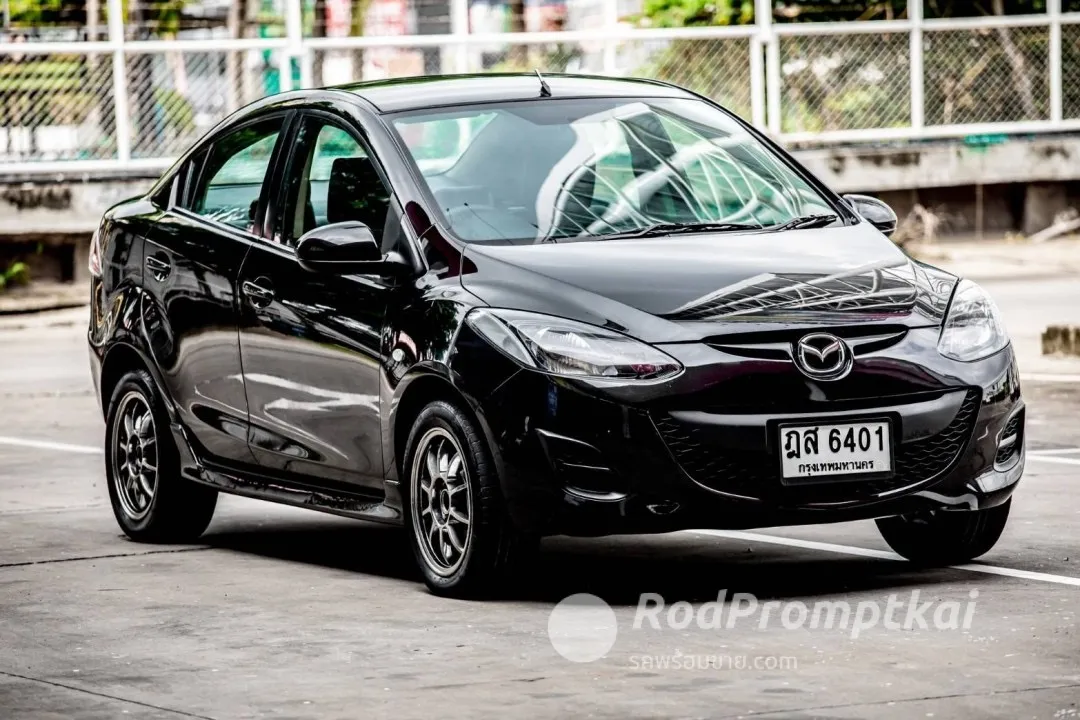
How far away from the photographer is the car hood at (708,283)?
7.23 meters

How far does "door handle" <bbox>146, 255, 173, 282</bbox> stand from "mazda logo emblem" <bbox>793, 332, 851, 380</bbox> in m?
3.05

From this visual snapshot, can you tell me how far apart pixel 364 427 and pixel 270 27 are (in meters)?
17.0

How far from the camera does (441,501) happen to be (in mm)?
7684

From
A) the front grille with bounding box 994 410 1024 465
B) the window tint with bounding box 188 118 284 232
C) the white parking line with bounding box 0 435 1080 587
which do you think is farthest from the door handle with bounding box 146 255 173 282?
the front grille with bounding box 994 410 1024 465

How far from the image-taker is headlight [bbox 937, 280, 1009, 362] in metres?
7.49

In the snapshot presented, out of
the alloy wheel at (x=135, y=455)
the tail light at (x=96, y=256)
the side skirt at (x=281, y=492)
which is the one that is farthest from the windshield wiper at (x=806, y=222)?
the tail light at (x=96, y=256)

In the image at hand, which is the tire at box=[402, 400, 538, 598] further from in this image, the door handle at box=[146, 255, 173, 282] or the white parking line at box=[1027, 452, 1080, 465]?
the white parking line at box=[1027, 452, 1080, 465]

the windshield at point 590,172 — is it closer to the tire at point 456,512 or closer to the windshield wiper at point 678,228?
the windshield wiper at point 678,228

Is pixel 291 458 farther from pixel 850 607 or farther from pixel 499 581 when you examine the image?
pixel 850 607

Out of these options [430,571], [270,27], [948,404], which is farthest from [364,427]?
[270,27]

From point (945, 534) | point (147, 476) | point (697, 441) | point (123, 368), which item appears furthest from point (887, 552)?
point (123, 368)

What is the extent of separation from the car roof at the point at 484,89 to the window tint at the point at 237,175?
409 mm

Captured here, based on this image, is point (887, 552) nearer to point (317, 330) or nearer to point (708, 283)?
point (708, 283)

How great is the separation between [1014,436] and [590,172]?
1.70 metres
